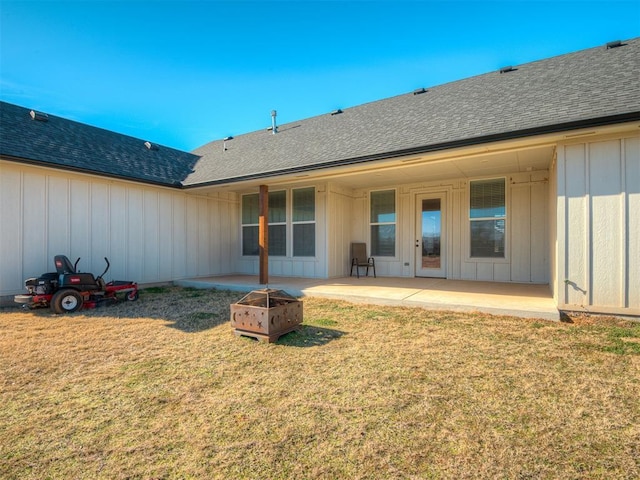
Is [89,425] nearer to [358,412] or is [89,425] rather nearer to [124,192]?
[358,412]

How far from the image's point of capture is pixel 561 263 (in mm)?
4484

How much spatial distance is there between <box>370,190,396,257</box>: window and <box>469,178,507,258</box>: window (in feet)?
6.53

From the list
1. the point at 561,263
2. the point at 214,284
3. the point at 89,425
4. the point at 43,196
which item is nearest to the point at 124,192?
the point at 43,196

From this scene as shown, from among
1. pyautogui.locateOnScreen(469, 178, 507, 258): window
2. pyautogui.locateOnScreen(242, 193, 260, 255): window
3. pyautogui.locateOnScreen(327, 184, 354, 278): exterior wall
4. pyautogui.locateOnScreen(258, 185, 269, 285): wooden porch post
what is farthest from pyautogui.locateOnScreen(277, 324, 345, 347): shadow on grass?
pyautogui.locateOnScreen(242, 193, 260, 255): window

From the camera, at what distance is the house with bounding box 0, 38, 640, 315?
4324 millimetres

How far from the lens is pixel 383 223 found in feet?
29.0

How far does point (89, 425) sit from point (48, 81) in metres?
10.8

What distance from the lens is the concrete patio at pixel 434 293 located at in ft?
15.3

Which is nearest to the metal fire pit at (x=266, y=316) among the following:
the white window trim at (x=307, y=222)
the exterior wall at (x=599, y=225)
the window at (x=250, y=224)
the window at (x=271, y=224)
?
the exterior wall at (x=599, y=225)

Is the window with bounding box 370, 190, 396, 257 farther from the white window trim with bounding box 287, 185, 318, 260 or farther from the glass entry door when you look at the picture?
the white window trim with bounding box 287, 185, 318, 260

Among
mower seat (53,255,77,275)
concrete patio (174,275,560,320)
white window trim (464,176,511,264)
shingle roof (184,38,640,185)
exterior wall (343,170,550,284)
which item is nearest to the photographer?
shingle roof (184,38,640,185)

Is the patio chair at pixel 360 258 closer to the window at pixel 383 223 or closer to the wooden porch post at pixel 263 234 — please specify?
the window at pixel 383 223

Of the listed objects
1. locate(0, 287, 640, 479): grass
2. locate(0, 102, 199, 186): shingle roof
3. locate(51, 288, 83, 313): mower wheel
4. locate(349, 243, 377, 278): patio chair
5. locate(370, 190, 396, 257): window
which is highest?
locate(0, 102, 199, 186): shingle roof

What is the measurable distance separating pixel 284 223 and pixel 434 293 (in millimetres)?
4676
